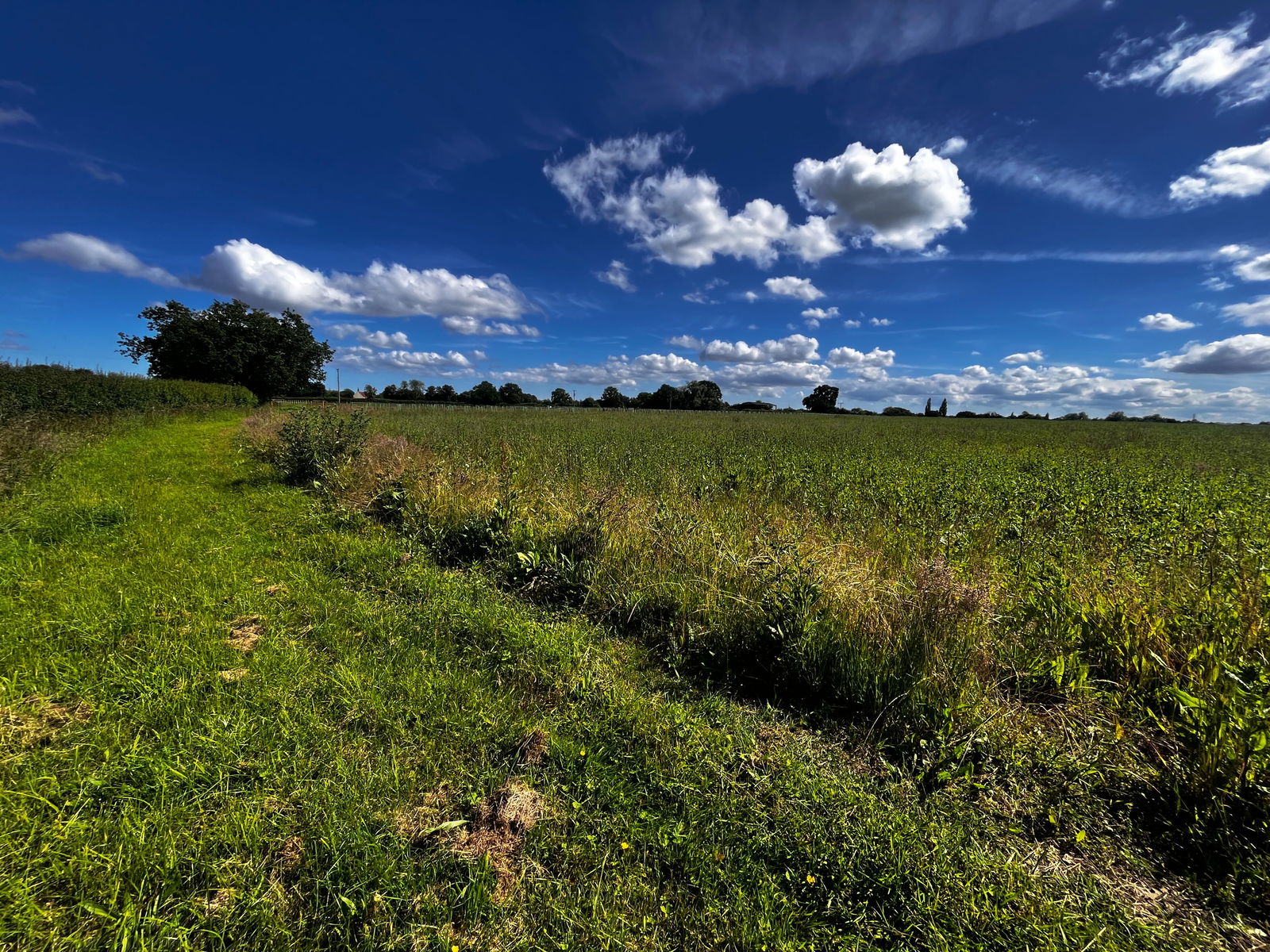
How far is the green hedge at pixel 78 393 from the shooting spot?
18.4 meters

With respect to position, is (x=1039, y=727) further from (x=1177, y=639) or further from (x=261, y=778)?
(x=261, y=778)

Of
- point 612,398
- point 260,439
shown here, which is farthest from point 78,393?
point 612,398

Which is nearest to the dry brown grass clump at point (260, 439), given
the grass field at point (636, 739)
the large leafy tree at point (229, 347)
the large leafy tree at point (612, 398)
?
the grass field at point (636, 739)

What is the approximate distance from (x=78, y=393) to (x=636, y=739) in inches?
1287

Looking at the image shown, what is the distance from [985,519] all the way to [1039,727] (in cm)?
507

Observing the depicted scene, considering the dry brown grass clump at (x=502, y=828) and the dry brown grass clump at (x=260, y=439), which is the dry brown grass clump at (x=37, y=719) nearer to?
the dry brown grass clump at (x=502, y=828)

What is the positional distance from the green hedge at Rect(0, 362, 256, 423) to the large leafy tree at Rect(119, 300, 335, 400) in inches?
599

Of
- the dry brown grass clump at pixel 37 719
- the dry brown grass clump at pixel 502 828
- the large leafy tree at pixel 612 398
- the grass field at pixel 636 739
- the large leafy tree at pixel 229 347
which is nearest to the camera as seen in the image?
the grass field at pixel 636 739

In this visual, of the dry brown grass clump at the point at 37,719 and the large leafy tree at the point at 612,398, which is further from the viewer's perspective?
the large leafy tree at the point at 612,398

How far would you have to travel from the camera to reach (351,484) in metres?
9.16

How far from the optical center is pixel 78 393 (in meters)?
21.5

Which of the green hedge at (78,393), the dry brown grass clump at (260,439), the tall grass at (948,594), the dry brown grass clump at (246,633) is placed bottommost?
the dry brown grass clump at (246,633)

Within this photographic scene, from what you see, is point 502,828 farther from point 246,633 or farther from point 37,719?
point 246,633

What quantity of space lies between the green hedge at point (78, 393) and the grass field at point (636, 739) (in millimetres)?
18586
